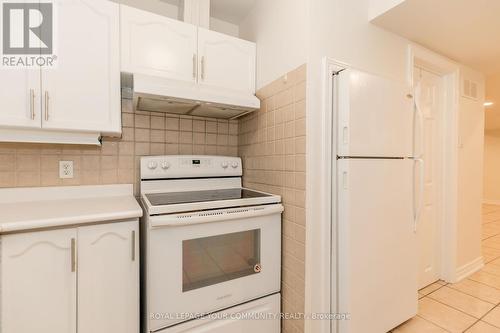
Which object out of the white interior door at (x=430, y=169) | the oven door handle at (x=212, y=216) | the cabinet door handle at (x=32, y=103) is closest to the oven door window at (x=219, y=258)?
the oven door handle at (x=212, y=216)

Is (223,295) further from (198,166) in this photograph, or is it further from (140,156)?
(140,156)

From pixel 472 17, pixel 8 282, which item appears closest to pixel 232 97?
pixel 8 282

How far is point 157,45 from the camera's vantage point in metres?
1.57

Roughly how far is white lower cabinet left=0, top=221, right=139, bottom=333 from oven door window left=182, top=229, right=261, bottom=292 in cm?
27

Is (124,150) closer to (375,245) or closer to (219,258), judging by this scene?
(219,258)

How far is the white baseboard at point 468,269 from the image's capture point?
8.00 feet

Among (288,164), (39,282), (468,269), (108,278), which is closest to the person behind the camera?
(39,282)

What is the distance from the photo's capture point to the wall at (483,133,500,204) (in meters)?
6.84

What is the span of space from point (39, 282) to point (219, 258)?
2.71ft

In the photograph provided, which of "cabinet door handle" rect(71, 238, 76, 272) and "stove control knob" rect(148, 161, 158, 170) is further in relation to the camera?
"stove control knob" rect(148, 161, 158, 170)

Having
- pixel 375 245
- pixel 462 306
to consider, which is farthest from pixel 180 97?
pixel 462 306

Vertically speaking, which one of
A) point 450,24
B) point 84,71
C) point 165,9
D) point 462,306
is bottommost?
point 462,306

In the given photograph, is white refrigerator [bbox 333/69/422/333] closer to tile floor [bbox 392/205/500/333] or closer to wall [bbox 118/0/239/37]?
tile floor [bbox 392/205/500/333]

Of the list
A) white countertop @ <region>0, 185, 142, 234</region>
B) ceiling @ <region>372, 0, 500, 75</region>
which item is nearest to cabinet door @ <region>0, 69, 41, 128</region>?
white countertop @ <region>0, 185, 142, 234</region>
